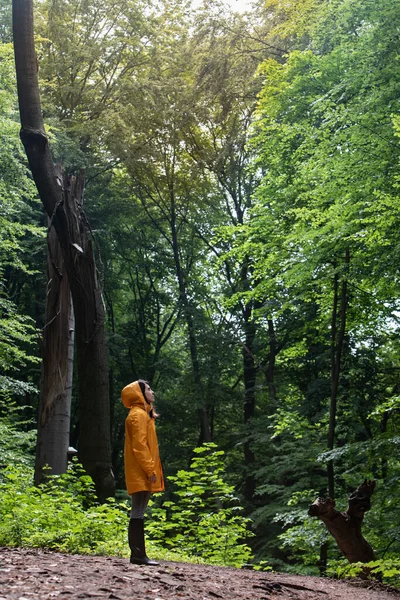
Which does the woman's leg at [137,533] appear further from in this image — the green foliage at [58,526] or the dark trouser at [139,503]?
the green foliage at [58,526]

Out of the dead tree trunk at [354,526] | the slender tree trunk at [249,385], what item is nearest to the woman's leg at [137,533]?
the dead tree trunk at [354,526]

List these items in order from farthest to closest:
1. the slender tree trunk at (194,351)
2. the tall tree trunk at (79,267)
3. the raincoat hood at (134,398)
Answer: the slender tree trunk at (194,351)
the tall tree trunk at (79,267)
the raincoat hood at (134,398)

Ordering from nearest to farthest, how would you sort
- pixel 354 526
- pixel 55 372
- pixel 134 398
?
1. pixel 134 398
2. pixel 354 526
3. pixel 55 372

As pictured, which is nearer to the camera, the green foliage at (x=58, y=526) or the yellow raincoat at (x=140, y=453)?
the yellow raincoat at (x=140, y=453)

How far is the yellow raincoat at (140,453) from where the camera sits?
5070 mm

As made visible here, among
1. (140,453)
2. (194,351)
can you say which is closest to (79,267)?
(140,453)

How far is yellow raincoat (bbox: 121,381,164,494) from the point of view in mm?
5070

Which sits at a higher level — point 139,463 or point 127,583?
point 139,463

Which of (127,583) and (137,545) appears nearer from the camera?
(127,583)

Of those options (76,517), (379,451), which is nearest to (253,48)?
(379,451)

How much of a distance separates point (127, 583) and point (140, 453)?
3.77 ft

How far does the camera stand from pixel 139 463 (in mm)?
5074

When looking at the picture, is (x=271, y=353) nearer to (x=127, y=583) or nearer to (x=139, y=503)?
(x=139, y=503)

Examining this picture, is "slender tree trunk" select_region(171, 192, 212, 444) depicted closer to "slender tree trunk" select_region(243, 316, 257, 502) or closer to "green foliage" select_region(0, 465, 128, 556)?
"slender tree trunk" select_region(243, 316, 257, 502)
